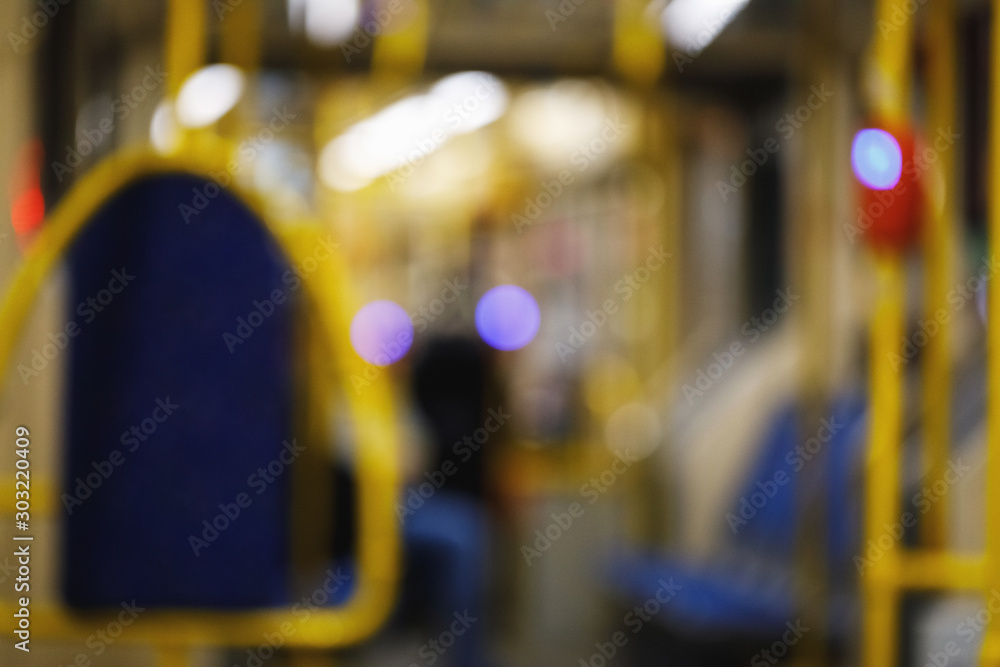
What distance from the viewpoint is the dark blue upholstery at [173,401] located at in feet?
3.98

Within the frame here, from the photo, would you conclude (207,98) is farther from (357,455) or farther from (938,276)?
(938,276)

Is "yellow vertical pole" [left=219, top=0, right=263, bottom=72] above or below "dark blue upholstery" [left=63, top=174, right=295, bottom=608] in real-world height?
above

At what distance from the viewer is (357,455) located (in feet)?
4.34

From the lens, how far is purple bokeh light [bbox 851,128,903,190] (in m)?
1.45

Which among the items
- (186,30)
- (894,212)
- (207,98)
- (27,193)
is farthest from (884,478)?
(207,98)

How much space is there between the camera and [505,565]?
4227 millimetres

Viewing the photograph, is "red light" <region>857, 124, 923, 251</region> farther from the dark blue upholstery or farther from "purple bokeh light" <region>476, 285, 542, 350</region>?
"purple bokeh light" <region>476, 285, 542, 350</region>

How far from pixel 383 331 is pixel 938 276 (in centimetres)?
887

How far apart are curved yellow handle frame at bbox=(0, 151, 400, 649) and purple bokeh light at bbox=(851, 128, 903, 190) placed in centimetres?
79

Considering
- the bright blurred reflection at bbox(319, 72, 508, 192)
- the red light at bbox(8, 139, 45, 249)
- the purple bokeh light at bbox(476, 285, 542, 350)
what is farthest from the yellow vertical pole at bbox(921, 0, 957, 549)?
the purple bokeh light at bbox(476, 285, 542, 350)

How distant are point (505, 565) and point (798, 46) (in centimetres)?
237

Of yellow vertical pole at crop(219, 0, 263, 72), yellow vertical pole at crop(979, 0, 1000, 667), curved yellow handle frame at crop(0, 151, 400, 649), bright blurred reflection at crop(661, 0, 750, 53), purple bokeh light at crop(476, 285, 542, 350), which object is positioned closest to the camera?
yellow vertical pole at crop(979, 0, 1000, 667)

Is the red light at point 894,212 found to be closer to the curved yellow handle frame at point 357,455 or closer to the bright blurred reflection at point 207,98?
the curved yellow handle frame at point 357,455

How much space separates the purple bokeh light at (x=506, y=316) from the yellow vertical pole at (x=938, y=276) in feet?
23.1
